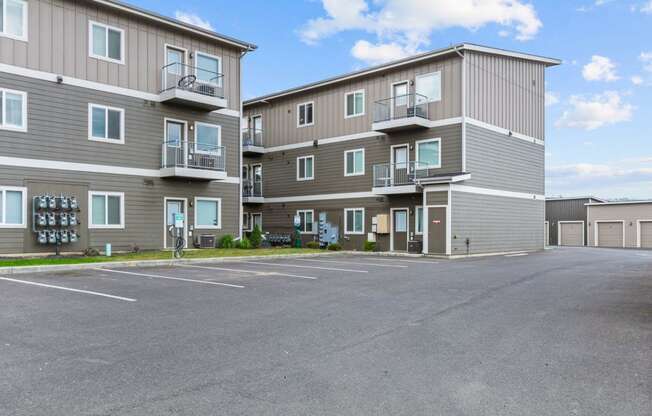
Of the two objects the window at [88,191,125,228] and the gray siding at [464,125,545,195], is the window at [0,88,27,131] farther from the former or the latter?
the gray siding at [464,125,545,195]

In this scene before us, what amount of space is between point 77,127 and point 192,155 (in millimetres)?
4569

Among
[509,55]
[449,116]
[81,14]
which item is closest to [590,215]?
[509,55]

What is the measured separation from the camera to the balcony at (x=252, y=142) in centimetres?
3116

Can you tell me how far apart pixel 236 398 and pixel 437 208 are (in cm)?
1901

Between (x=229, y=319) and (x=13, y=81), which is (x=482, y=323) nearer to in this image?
(x=229, y=319)

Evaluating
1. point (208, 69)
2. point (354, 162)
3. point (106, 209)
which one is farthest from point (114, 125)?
point (354, 162)

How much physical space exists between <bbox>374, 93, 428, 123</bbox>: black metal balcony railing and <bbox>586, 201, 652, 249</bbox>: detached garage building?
24758 mm

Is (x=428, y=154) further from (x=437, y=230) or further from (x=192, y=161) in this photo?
(x=192, y=161)

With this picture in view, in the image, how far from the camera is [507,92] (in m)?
25.5

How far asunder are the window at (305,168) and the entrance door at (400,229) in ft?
19.8

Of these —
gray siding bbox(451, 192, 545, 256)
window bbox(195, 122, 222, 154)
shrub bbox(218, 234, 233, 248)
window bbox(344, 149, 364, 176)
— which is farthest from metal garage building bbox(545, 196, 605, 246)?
window bbox(195, 122, 222, 154)

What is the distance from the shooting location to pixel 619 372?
16.3 feet

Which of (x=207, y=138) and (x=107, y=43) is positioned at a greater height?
(x=107, y=43)

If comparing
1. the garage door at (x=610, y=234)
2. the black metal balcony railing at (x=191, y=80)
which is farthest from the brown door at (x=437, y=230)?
the garage door at (x=610, y=234)
